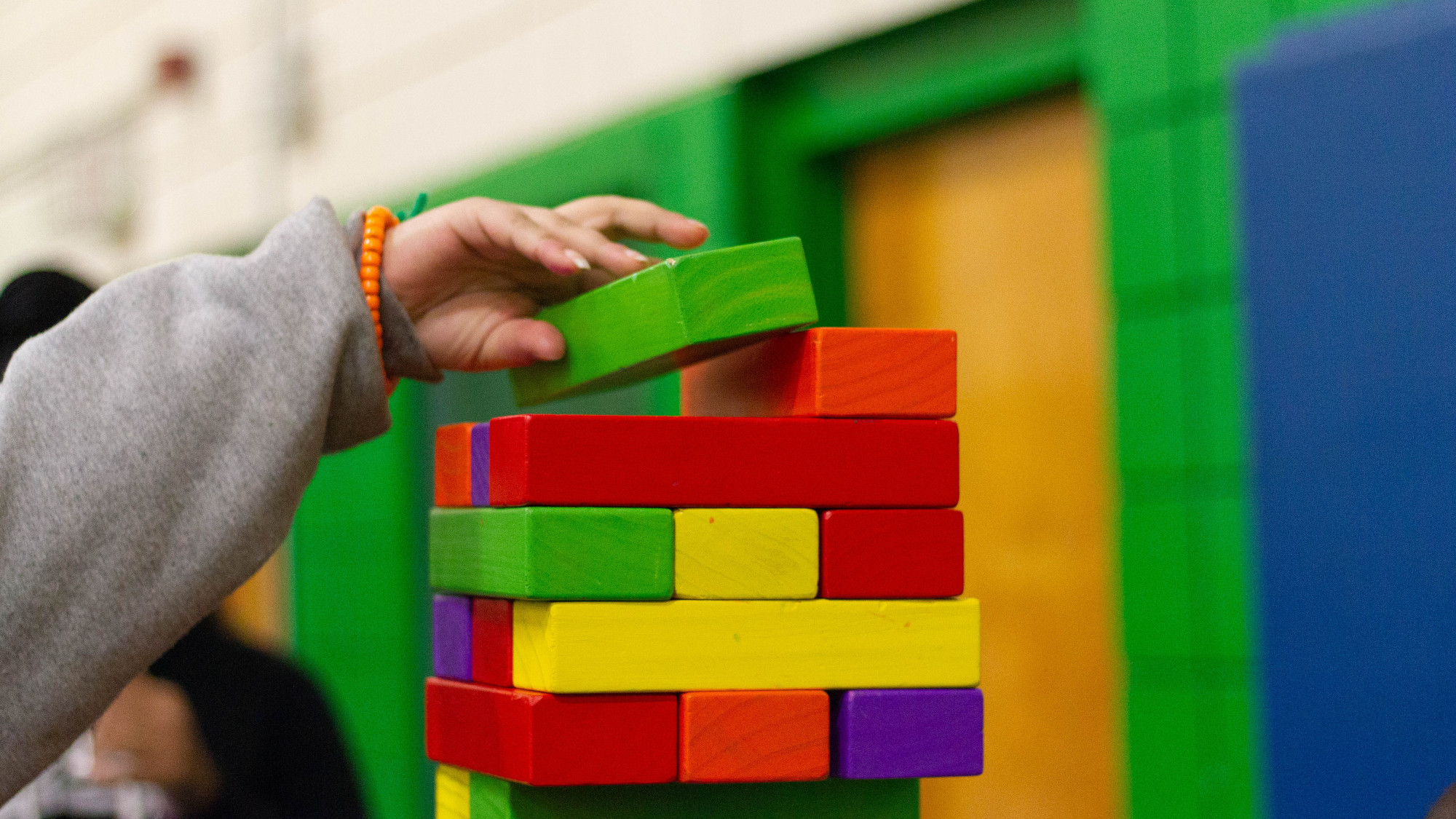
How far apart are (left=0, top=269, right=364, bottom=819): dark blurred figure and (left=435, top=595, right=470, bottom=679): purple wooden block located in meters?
0.61

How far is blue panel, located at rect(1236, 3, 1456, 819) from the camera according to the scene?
158 centimetres

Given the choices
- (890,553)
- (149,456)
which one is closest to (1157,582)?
(890,553)

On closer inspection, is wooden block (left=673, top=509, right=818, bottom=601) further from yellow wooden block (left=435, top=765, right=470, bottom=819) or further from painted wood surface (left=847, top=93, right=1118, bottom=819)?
painted wood surface (left=847, top=93, right=1118, bottom=819)

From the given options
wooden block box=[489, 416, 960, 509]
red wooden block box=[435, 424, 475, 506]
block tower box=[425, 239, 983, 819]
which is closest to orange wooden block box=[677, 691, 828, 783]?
block tower box=[425, 239, 983, 819]

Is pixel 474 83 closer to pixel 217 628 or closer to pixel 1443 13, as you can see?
pixel 217 628

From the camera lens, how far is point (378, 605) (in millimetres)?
3637

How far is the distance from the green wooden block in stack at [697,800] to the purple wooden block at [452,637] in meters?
0.08

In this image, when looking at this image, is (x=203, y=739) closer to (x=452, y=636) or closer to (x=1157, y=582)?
(x=452, y=636)

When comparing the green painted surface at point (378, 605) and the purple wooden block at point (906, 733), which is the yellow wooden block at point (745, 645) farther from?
the green painted surface at point (378, 605)

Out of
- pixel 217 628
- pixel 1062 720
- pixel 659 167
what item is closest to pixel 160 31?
pixel 659 167

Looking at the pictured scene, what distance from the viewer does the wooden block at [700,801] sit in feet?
2.94

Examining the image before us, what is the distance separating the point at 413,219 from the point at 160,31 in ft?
13.6

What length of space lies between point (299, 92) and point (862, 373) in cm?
345

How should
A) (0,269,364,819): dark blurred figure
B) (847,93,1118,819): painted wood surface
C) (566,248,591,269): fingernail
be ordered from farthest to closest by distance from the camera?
1. (847,93,1118,819): painted wood surface
2. (0,269,364,819): dark blurred figure
3. (566,248,591,269): fingernail
